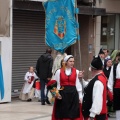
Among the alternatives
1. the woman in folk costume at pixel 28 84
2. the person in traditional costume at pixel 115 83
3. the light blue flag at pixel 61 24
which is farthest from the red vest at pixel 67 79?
the woman in folk costume at pixel 28 84

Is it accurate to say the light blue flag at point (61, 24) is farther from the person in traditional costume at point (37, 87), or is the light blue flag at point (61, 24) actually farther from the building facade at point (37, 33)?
the person in traditional costume at point (37, 87)

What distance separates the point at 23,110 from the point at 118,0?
10642 mm

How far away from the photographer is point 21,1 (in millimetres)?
17438

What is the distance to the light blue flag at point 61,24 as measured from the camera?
37.0 ft

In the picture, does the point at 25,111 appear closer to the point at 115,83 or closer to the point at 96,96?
the point at 115,83

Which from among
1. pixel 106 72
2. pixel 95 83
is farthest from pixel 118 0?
pixel 95 83

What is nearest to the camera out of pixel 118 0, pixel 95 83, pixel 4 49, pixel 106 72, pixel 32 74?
pixel 95 83

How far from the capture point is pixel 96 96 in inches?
286

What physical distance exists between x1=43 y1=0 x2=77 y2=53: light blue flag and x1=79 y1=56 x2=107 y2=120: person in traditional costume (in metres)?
3.63

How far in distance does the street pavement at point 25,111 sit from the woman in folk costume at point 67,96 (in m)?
3.78

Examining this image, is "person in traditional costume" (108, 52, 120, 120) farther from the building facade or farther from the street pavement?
the building facade

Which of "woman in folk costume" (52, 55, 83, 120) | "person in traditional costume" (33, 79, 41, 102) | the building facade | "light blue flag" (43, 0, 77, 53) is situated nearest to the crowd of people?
Answer: "woman in folk costume" (52, 55, 83, 120)

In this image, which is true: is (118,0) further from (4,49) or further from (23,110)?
(23,110)

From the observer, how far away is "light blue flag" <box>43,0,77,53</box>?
1127 cm
